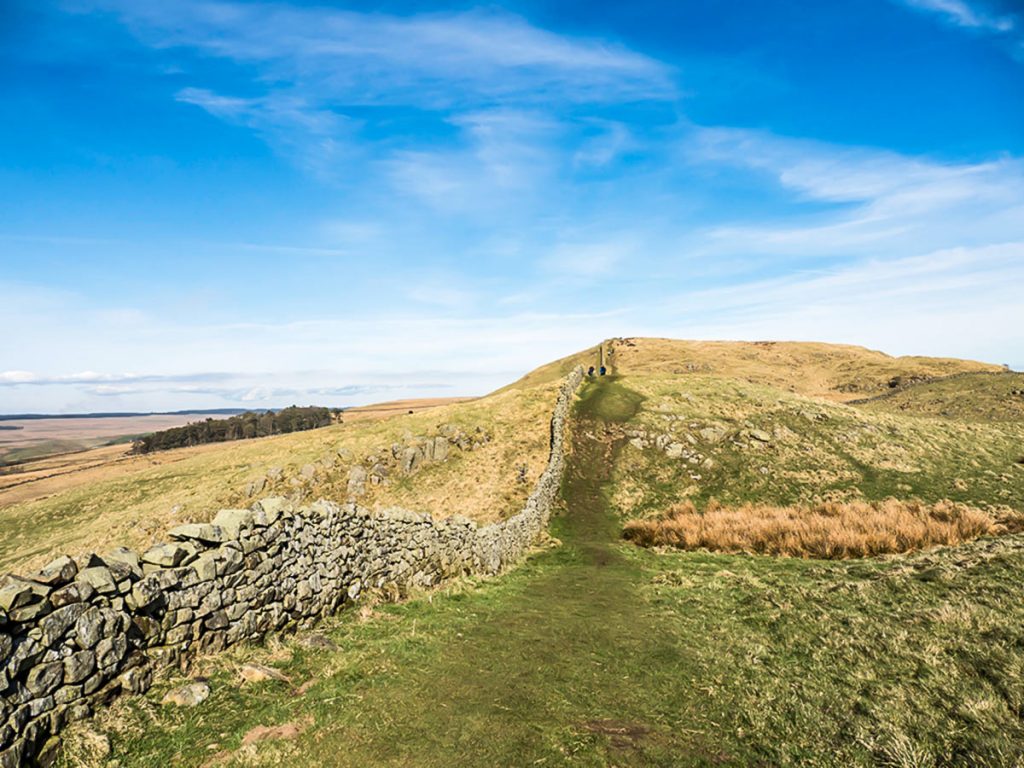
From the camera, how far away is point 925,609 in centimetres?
1040

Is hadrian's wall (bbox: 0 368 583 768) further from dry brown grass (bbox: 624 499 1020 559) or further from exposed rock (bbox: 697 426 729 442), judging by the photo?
exposed rock (bbox: 697 426 729 442)

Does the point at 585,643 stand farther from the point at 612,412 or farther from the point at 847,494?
the point at 612,412

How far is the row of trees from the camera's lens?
10325 cm

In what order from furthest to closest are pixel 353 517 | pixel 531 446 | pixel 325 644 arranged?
pixel 531 446, pixel 353 517, pixel 325 644

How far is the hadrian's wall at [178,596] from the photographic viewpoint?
601 cm

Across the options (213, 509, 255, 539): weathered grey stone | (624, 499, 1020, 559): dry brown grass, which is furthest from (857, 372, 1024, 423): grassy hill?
(213, 509, 255, 539): weathered grey stone

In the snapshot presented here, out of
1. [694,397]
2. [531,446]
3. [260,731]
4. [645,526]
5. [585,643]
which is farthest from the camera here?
[694,397]

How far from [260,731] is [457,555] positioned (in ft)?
31.6

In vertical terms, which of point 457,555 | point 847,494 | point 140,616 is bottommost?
point 847,494

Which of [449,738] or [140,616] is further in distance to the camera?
[140,616]

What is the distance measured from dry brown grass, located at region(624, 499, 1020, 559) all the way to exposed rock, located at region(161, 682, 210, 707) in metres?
18.3

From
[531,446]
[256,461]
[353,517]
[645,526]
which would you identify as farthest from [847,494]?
[256,461]

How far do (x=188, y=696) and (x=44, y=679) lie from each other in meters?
1.82

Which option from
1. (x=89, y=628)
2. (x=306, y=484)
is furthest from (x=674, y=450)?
(x=89, y=628)
